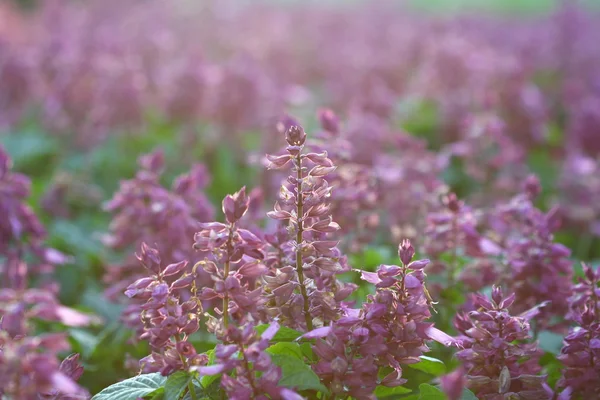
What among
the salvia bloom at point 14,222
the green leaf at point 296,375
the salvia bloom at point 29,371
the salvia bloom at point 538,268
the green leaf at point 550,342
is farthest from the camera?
the salvia bloom at point 14,222

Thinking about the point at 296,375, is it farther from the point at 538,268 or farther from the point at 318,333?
the point at 538,268

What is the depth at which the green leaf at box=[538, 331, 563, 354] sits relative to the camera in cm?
244

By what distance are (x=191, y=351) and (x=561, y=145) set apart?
4405 millimetres

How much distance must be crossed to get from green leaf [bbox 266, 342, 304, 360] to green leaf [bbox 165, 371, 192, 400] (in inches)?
8.9

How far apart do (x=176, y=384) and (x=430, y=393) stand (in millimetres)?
617

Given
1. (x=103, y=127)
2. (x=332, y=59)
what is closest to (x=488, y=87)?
(x=332, y=59)

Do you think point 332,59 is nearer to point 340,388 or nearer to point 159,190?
point 159,190

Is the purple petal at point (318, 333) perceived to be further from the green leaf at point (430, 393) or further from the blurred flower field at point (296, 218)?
the green leaf at point (430, 393)

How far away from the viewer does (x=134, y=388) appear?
1.79m

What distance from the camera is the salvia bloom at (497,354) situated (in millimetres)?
1748

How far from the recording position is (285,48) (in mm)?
6871

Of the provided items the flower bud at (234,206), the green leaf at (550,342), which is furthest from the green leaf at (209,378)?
the green leaf at (550,342)

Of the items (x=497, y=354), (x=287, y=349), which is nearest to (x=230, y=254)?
(x=287, y=349)

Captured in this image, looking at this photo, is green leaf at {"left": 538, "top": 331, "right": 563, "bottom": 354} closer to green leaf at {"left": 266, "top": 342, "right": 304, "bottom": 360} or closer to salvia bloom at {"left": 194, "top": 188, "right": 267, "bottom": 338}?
green leaf at {"left": 266, "top": 342, "right": 304, "bottom": 360}
